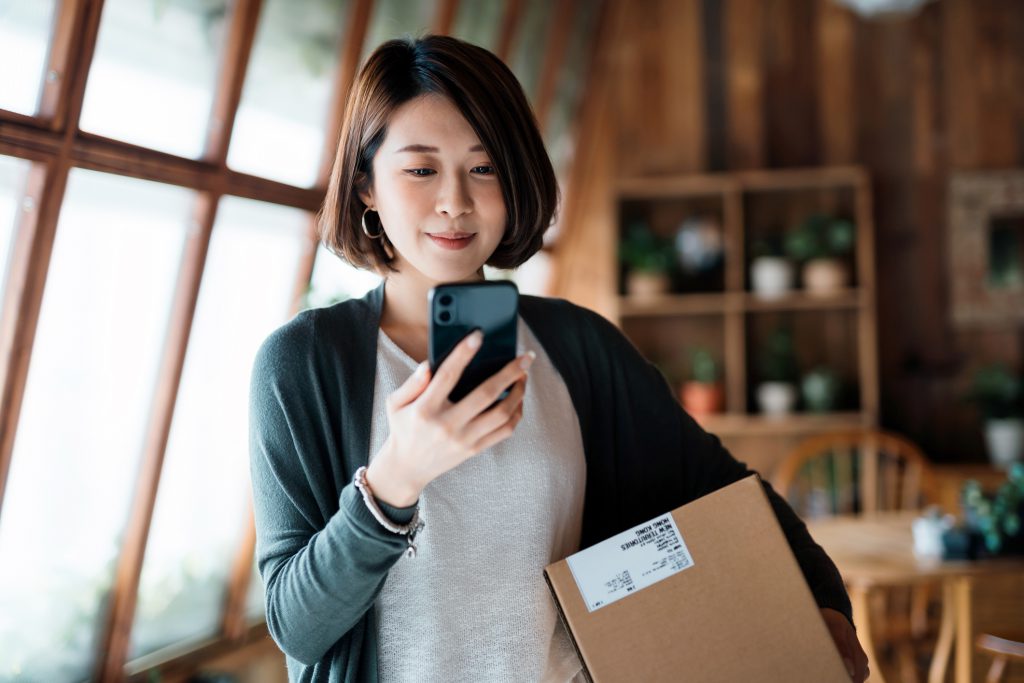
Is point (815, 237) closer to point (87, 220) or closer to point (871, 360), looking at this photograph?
point (871, 360)

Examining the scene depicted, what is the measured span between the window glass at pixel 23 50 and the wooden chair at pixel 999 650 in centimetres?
276

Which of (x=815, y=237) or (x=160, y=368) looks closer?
(x=160, y=368)

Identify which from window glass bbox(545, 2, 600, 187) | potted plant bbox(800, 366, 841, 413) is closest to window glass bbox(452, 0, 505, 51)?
window glass bbox(545, 2, 600, 187)

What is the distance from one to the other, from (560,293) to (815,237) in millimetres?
1382

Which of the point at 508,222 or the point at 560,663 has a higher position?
the point at 508,222

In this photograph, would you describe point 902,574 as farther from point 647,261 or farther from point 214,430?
point 647,261

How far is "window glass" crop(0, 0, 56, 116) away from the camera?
1.80 meters

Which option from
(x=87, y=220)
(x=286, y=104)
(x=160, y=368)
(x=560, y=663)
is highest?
(x=286, y=104)

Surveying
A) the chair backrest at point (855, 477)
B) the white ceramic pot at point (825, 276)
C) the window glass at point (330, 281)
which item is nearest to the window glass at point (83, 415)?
the window glass at point (330, 281)

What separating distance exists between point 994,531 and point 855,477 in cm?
164

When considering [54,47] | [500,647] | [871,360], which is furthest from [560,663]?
[871,360]

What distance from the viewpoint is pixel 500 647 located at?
983mm

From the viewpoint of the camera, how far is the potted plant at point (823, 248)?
172 inches

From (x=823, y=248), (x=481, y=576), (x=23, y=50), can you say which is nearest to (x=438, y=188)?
(x=481, y=576)
